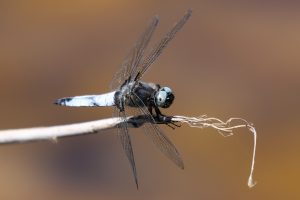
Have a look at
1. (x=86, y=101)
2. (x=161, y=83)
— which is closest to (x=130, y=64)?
(x=86, y=101)

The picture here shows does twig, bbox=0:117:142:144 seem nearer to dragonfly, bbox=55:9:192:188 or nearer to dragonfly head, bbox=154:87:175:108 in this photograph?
dragonfly, bbox=55:9:192:188

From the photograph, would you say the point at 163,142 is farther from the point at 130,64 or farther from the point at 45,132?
the point at 45,132

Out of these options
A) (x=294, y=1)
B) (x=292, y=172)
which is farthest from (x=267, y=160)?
(x=294, y=1)

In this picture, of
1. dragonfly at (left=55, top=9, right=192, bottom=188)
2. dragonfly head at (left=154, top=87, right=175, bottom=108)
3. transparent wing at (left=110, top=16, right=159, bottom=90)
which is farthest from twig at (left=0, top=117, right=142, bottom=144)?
transparent wing at (left=110, top=16, right=159, bottom=90)

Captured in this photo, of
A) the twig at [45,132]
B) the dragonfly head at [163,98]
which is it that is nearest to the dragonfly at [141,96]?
the dragonfly head at [163,98]

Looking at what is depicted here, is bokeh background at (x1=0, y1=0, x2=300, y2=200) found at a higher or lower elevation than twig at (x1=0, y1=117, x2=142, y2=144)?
higher

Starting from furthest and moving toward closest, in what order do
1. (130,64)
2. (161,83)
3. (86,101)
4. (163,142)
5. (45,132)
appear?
(161,83)
(86,101)
(130,64)
(163,142)
(45,132)

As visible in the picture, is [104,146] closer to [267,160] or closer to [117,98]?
[267,160]
